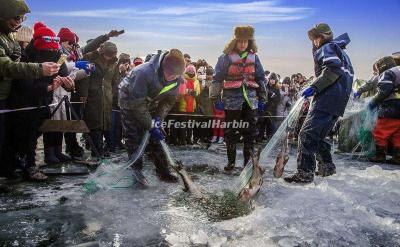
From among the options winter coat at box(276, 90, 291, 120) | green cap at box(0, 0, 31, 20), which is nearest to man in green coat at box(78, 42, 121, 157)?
green cap at box(0, 0, 31, 20)

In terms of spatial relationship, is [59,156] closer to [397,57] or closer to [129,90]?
[129,90]

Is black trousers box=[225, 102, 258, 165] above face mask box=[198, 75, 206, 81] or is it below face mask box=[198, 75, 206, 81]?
below

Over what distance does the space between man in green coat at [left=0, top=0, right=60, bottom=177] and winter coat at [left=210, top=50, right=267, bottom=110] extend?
9.32ft

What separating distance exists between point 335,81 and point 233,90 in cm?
173

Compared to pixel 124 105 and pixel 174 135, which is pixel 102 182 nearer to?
pixel 124 105

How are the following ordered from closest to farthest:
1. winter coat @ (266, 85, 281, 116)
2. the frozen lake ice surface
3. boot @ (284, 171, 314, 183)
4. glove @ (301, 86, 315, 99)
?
the frozen lake ice surface → glove @ (301, 86, 315, 99) → boot @ (284, 171, 314, 183) → winter coat @ (266, 85, 281, 116)

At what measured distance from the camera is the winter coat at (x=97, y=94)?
7.09m

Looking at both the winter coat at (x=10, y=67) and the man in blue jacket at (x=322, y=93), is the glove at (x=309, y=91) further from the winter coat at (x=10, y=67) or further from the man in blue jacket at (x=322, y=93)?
the winter coat at (x=10, y=67)

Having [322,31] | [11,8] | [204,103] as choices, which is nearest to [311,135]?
[322,31]

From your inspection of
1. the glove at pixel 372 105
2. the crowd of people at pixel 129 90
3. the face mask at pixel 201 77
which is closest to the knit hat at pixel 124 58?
the crowd of people at pixel 129 90

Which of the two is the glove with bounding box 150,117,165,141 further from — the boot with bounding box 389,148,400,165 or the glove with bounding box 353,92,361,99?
the glove with bounding box 353,92,361,99

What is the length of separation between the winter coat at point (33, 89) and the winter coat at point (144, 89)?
1.17 m

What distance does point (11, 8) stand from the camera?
14.6 ft

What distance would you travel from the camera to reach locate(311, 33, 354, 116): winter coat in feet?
17.5
